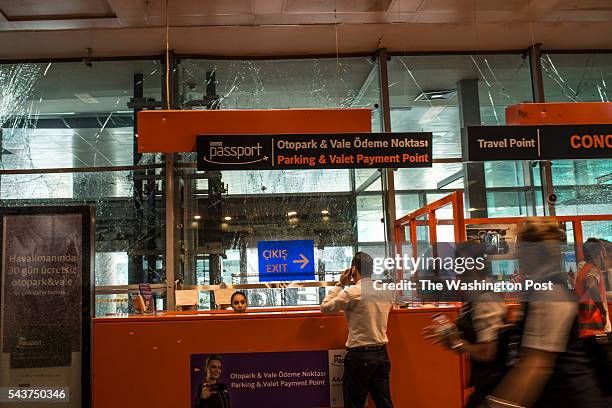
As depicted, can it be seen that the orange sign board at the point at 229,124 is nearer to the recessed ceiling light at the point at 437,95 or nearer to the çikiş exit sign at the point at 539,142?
the çikiş exit sign at the point at 539,142

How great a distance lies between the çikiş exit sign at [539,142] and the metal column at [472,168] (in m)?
2.15

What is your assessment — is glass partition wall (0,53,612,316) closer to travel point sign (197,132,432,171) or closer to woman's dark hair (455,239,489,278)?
travel point sign (197,132,432,171)

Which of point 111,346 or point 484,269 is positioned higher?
point 484,269

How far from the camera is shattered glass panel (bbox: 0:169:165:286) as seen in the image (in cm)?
738

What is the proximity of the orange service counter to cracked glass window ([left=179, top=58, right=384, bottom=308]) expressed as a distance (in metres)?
2.83

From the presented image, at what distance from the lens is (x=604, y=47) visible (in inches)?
310

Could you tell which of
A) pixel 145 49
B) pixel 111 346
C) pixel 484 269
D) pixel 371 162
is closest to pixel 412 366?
pixel 484 269

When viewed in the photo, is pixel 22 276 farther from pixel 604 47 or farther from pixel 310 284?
pixel 604 47

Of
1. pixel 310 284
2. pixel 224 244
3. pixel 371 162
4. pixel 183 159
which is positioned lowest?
pixel 310 284

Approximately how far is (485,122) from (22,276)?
5.61 m

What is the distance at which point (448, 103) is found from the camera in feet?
25.7

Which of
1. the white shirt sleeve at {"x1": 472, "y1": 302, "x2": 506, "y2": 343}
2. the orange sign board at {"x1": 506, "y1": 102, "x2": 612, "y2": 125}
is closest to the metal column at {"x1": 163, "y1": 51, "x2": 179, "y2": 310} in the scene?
the orange sign board at {"x1": 506, "y1": 102, "x2": 612, "y2": 125}

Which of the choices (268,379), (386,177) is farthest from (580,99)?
(268,379)
